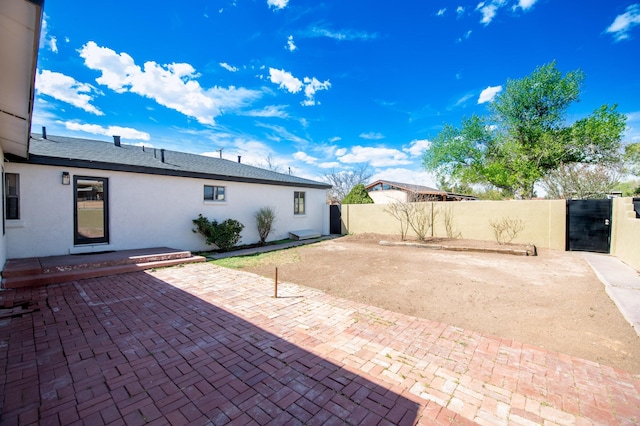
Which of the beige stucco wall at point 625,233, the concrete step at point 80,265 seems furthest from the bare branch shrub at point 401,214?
the concrete step at point 80,265

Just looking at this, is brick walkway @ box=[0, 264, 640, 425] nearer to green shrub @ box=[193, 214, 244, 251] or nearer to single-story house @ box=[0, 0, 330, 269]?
single-story house @ box=[0, 0, 330, 269]

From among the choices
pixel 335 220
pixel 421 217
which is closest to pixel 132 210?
pixel 335 220

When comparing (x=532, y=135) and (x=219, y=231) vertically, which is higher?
(x=532, y=135)

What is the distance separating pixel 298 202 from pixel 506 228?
929 cm

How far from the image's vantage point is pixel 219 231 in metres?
9.41

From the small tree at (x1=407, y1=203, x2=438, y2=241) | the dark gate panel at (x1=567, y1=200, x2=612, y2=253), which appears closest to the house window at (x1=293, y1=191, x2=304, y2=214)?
the small tree at (x1=407, y1=203, x2=438, y2=241)

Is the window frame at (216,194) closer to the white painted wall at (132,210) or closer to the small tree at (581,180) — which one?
the white painted wall at (132,210)

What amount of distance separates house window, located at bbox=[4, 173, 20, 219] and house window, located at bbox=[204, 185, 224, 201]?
461cm

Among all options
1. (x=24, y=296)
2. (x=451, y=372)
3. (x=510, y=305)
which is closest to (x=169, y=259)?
(x=24, y=296)

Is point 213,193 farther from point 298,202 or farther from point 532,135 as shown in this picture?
point 532,135

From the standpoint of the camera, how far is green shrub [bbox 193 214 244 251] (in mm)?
9289

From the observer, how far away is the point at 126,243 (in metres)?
7.94

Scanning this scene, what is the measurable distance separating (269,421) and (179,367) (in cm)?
127

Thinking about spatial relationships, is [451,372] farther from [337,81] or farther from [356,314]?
[337,81]
